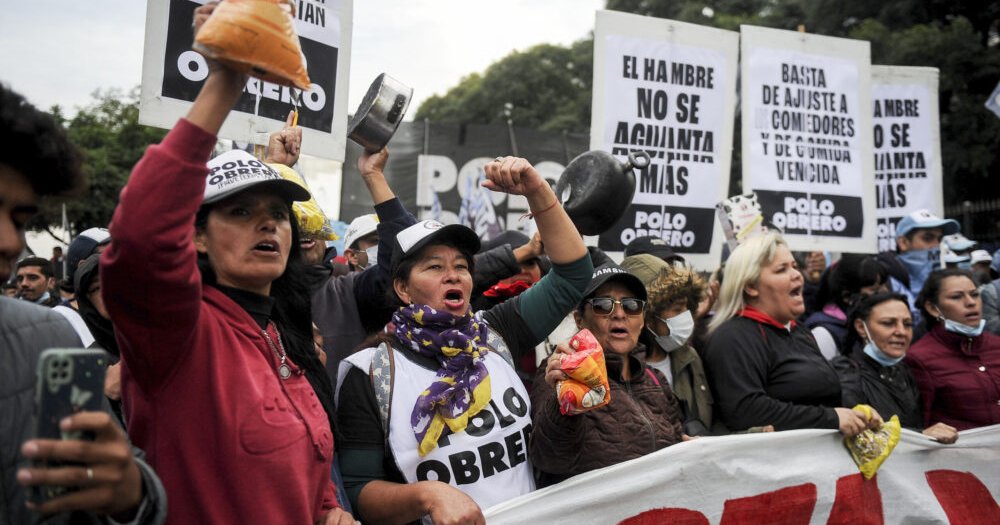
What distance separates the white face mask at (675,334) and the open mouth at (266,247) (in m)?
2.38

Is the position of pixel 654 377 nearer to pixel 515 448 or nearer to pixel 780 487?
pixel 780 487

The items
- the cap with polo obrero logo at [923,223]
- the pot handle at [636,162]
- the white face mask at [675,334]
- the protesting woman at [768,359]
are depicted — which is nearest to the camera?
the pot handle at [636,162]

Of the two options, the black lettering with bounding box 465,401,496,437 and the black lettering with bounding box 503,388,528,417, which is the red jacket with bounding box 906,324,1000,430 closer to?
the black lettering with bounding box 503,388,528,417

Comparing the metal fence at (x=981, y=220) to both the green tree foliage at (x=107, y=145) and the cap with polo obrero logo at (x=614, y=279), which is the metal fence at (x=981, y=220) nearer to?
the cap with polo obrero logo at (x=614, y=279)

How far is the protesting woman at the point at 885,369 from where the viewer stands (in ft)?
13.5

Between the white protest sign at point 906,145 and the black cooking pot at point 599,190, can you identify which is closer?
the black cooking pot at point 599,190

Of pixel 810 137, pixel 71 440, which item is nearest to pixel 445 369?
pixel 71 440

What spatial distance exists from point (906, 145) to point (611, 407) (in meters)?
5.29

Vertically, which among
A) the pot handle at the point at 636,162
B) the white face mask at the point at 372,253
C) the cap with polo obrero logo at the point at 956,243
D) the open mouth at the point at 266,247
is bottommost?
the open mouth at the point at 266,247

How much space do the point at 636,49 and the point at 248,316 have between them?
4231 millimetres

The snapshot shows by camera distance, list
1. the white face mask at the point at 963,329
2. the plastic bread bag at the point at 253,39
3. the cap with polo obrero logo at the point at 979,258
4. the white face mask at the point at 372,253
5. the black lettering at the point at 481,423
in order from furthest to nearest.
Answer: the cap with polo obrero logo at the point at 979,258, the white face mask at the point at 372,253, the white face mask at the point at 963,329, the black lettering at the point at 481,423, the plastic bread bag at the point at 253,39

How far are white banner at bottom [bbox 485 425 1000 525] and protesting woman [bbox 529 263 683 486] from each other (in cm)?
6

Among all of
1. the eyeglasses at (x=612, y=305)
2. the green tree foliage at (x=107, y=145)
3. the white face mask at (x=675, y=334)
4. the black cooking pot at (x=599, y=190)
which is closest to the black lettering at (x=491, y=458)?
the eyeglasses at (x=612, y=305)

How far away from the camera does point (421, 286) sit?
2.79 meters
